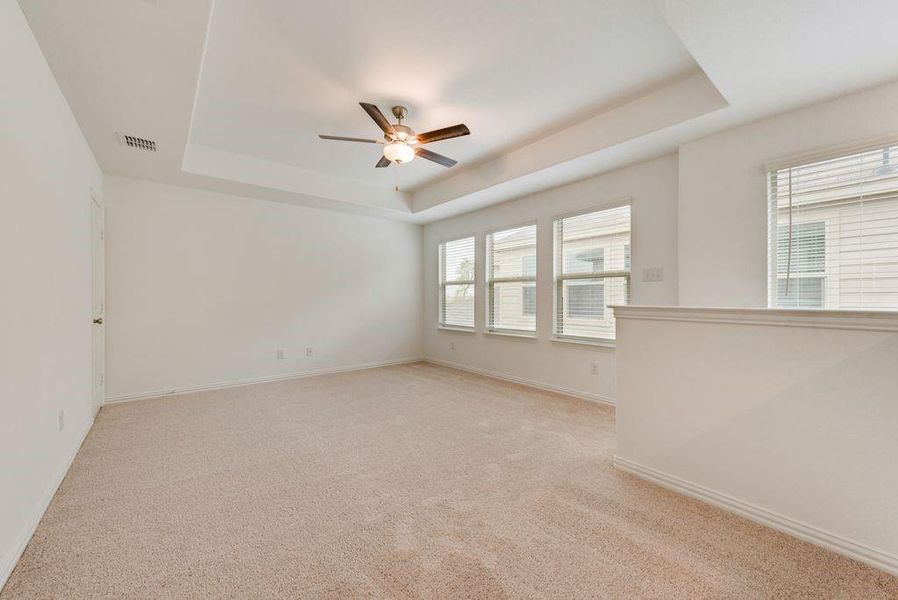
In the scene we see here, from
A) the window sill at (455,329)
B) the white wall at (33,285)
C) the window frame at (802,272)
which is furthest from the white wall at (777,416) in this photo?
the window sill at (455,329)

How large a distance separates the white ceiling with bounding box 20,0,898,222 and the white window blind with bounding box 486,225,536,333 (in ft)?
3.64

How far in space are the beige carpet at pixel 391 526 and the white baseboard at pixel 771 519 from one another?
4 centimetres

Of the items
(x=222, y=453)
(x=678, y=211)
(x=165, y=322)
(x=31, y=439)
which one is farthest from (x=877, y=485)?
(x=165, y=322)

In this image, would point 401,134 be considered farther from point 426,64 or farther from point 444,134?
point 426,64

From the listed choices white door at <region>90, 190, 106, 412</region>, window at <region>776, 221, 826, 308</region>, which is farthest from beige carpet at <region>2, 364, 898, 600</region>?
window at <region>776, 221, 826, 308</region>

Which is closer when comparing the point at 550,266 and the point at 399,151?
the point at 399,151

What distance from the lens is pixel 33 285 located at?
74.4 inches

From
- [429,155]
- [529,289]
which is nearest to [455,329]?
[529,289]

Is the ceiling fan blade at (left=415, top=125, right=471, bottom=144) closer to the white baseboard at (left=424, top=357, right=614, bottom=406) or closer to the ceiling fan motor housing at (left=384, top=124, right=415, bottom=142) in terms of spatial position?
the ceiling fan motor housing at (left=384, top=124, right=415, bottom=142)

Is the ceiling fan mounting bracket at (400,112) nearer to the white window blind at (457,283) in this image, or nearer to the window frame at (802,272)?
the white window blind at (457,283)

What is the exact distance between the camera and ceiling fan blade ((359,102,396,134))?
103 inches

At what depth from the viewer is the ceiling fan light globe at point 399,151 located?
3.02 metres

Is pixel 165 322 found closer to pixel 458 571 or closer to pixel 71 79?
pixel 71 79

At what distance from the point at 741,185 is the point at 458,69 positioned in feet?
7.74
